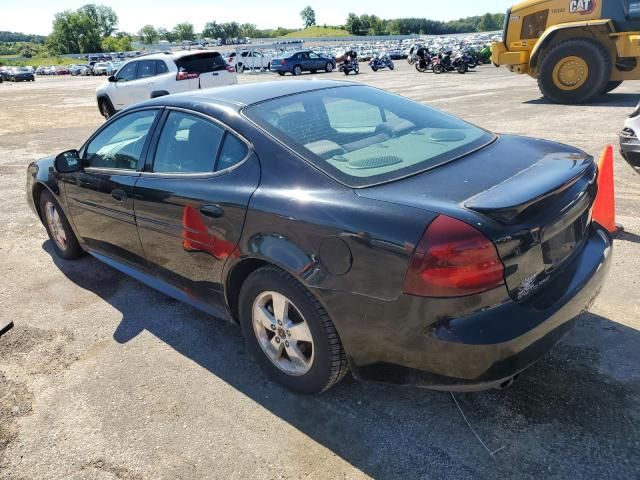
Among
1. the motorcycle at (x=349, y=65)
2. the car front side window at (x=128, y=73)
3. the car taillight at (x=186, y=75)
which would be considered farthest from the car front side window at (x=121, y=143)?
the motorcycle at (x=349, y=65)

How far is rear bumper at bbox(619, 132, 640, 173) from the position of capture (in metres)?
4.85

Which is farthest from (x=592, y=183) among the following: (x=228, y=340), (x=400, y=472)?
(x=228, y=340)

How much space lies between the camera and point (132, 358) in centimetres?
326

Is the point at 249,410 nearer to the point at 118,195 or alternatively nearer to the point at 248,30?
the point at 118,195

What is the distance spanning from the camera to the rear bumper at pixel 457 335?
206 centimetres

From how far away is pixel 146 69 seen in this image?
13.4 meters

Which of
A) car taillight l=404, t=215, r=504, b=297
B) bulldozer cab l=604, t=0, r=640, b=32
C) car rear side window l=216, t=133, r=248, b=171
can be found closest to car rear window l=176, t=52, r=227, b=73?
bulldozer cab l=604, t=0, r=640, b=32

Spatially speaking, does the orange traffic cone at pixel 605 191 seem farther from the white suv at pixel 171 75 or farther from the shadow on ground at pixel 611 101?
the white suv at pixel 171 75

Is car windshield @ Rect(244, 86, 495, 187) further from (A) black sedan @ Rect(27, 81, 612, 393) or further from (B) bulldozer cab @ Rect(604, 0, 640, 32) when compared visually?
(B) bulldozer cab @ Rect(604, 0, 640, 32)

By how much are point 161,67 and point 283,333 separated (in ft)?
39.1

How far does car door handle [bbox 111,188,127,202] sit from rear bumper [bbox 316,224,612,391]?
1.85 meters

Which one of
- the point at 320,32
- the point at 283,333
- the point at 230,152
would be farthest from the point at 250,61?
the point at 320,32

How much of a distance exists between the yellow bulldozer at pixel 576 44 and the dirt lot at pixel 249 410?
924 cm

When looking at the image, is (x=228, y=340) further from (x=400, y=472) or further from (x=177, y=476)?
(x=400, y=472)
